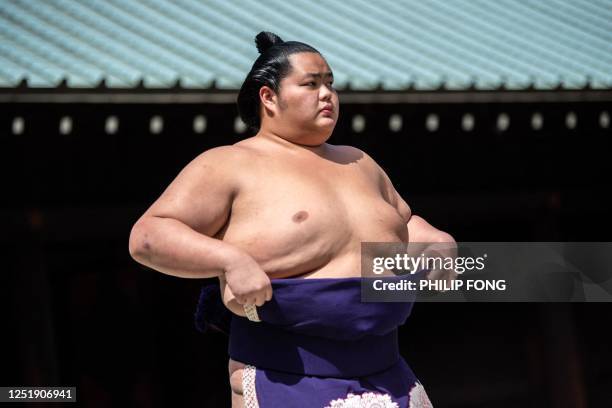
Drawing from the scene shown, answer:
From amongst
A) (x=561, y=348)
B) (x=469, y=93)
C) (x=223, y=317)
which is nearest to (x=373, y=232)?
(x=223, y=317)

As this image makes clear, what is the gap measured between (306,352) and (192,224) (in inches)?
12.3

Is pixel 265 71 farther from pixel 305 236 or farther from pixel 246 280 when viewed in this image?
pixel 246 280

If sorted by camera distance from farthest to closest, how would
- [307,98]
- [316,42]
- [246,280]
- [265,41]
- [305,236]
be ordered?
[316,42] < [265,41] < [307,98] < [305,236] < [246,280]

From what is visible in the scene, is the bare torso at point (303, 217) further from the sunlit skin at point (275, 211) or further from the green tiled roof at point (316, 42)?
the green tiled roof at point (316, 42)

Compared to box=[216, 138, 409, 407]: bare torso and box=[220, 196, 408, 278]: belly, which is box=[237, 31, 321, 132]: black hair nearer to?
box=[216, 138, 409, 407]: bare torso

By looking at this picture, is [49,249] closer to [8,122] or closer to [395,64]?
[8,122]

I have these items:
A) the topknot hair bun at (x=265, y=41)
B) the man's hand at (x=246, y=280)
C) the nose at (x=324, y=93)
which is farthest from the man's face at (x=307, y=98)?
the man's hand at (x=246, y=280)

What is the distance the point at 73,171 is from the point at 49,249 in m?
0.60

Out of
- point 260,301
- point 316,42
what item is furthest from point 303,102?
point 316,42

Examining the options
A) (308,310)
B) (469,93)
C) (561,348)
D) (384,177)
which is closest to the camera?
(308,310)

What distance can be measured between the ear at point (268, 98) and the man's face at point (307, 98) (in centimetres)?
2

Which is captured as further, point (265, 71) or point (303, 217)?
point (265, 71)

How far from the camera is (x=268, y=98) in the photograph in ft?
5.52

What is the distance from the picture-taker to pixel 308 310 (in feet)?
4.85
